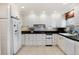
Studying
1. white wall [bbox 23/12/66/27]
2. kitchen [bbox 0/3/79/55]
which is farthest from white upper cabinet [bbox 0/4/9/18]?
white wall [bbox 23/12/66/27]

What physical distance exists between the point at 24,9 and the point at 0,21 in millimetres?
3555

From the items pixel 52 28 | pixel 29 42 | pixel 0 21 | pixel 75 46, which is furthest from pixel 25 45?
pixel 75 46

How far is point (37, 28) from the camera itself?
27.0 ft

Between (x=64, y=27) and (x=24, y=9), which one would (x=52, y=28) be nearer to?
(x=64, y=27)

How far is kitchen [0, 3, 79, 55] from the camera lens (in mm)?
4523

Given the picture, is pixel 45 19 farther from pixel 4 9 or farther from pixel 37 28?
pixel 4 9

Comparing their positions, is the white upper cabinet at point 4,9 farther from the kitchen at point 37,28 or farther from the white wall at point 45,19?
the white wall at point 45,19

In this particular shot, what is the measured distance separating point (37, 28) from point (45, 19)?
67 centimetres

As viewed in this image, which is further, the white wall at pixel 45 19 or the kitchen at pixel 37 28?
the white wall at pixel 45 19

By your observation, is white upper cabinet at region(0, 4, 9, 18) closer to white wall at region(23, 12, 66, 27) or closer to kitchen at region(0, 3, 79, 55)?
kitchen at region(0, 3, 79, 55)

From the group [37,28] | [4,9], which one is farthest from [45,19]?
[4,9]

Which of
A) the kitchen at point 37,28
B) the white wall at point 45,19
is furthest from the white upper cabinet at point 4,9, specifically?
the white wall at point 45,19

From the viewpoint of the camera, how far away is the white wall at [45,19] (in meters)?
8.18

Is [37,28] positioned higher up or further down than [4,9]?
further down
